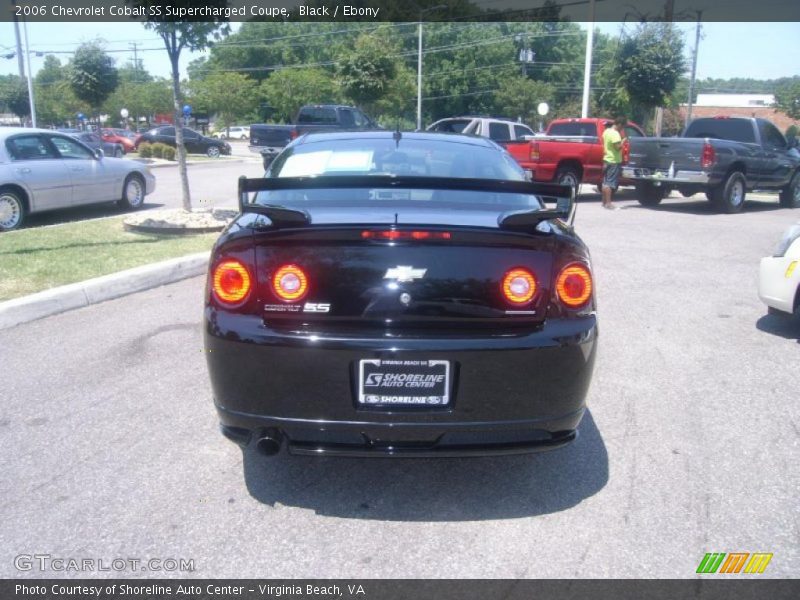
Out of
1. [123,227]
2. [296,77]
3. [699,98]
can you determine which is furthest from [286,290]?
[699,98]

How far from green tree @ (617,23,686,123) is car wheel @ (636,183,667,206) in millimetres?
8519

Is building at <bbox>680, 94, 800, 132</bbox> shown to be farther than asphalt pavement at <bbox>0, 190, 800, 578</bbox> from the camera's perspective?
Yes

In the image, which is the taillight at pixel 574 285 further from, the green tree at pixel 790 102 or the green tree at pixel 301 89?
the green tree at pixel 790 102

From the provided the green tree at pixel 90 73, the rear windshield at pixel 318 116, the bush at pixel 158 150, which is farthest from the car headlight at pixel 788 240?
the green tree at pixel 90 73

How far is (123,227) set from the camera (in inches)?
390

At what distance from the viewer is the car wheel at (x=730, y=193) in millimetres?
13816

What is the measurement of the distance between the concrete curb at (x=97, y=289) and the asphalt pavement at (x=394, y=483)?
38 cm

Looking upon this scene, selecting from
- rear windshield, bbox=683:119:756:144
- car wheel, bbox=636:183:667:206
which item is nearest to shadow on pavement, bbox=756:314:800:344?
car wheel, bbox=636:183:667:206

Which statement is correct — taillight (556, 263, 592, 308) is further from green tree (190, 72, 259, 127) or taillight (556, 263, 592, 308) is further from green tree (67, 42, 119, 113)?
green tree (190, 72, 259, 127)

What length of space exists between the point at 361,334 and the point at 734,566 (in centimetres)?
174

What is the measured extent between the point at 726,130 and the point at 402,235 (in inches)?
560

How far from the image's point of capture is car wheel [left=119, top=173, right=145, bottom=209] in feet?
40.6
